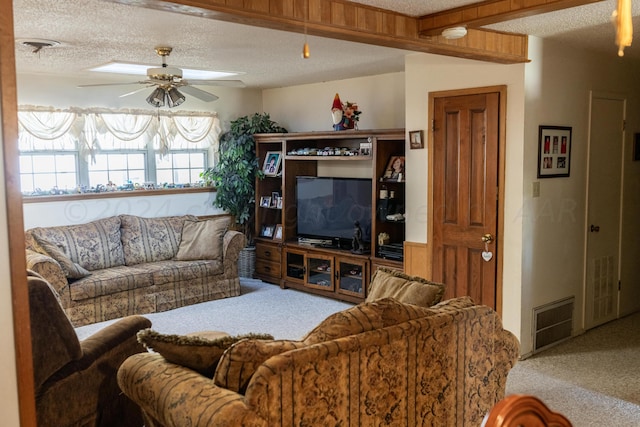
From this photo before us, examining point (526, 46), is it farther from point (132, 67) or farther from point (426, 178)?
point (132, 67)

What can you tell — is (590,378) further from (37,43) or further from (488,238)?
(37,43)

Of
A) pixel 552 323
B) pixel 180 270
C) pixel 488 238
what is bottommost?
pixel 552 323

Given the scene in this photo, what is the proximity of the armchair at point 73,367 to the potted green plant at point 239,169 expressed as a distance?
13.1 feet

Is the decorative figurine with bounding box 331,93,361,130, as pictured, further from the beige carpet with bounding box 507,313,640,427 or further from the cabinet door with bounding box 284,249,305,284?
the beige carpet with bounding box 507,313,640,427

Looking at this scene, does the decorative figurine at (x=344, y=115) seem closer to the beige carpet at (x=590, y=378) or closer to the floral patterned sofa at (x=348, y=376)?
the beige carpet at (x=590, y=378)

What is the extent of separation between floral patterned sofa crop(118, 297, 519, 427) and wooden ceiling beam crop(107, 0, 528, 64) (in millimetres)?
1394

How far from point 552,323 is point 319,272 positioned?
2.54 m

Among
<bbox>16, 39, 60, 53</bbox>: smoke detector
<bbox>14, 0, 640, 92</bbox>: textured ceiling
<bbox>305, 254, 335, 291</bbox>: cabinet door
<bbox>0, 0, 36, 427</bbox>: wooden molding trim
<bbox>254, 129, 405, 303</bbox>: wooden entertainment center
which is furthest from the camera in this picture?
<bbox>305, 254, 335, 291</bbox>: cabinet door

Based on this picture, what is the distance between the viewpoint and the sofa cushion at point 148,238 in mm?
6395

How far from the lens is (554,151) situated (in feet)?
15.5

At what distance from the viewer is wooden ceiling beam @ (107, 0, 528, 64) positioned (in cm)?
268

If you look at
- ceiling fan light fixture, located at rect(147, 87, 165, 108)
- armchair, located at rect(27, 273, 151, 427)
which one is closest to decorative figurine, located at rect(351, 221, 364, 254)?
ceiling fan light fixture, located at rect(147, 87, 165, 108)

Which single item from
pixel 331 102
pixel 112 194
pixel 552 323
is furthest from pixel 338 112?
pixel 552 323

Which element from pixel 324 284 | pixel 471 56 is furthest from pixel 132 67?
pixel 471 56
